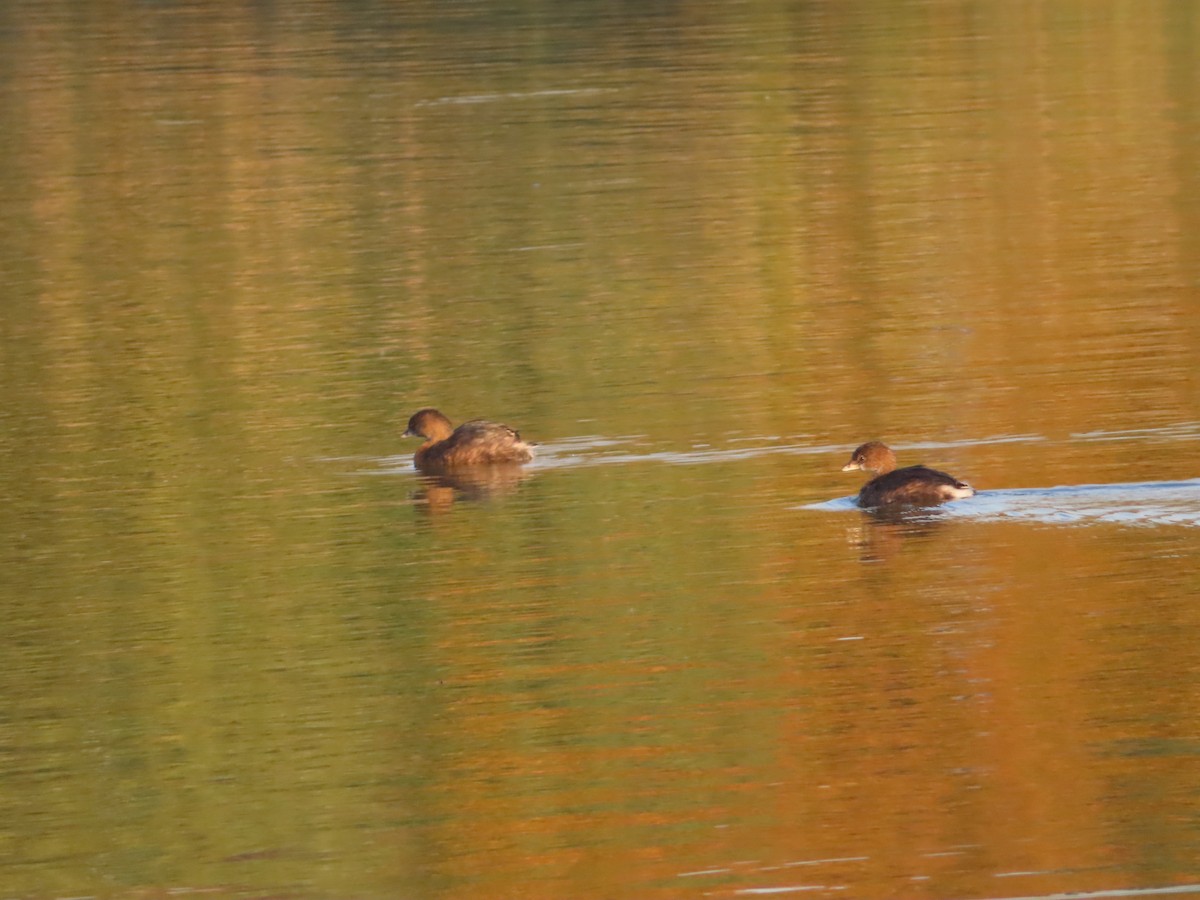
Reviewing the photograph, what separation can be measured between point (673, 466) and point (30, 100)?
3522cm

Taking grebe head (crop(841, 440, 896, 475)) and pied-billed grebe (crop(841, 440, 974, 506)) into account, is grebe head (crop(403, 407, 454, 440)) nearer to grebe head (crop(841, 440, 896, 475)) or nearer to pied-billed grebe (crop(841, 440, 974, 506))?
grebe head (crop(841, 440, 896, 475))

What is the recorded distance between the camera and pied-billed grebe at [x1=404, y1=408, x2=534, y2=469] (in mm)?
18141

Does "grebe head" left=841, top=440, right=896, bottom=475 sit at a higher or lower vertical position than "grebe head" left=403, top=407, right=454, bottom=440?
lower

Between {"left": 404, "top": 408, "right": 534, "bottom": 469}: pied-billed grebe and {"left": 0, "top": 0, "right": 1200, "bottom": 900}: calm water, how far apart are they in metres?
0.27

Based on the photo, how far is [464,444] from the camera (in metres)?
18.2

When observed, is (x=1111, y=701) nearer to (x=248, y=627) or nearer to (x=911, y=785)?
(x=911, y=785)

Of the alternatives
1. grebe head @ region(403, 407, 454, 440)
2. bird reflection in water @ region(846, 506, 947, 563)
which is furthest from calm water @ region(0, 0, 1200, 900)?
grebe head @ region(403, 407, 454, 440)

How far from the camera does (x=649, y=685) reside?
1280cm

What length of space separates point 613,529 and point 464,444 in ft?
8.00

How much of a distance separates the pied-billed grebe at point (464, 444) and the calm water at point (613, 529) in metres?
0.27

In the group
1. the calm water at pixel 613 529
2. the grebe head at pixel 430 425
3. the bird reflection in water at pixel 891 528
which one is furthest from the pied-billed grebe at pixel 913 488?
the grebe head at pixel 430 425

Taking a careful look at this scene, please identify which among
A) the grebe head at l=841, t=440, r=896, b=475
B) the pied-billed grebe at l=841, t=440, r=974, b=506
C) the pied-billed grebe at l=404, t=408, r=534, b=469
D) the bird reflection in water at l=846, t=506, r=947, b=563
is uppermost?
the pied-billed grebe at l=404, t=408, r=534, b=469

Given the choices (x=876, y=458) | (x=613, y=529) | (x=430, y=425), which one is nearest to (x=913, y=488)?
(x=876, y=458)

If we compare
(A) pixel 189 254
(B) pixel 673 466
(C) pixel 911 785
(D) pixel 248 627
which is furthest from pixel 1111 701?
(A) pixel 189 254
